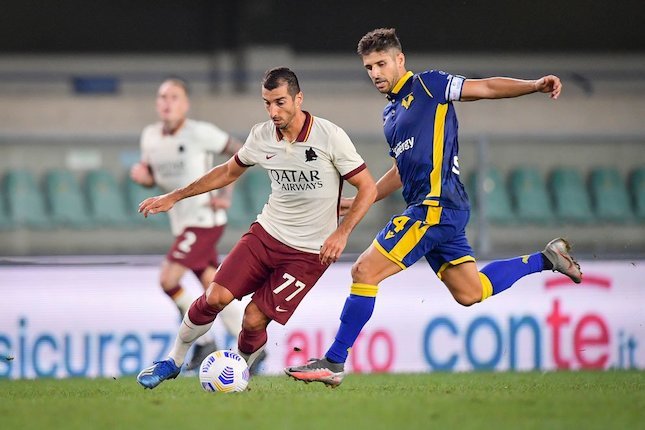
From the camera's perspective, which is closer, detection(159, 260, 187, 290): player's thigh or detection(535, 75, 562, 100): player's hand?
detection(535, 75, 562, 100): player's hand

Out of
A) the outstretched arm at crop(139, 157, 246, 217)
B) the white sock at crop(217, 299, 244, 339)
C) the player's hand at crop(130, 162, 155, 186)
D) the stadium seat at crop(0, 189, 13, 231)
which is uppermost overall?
the player's hand at crop(130, 162, 155, 186)

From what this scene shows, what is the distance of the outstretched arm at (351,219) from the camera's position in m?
7.18

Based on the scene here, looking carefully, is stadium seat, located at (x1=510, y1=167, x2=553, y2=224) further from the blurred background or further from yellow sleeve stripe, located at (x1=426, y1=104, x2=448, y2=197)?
yellow sleeve stripe, located at (x1=426, y1=104, x2=448, y2=197)

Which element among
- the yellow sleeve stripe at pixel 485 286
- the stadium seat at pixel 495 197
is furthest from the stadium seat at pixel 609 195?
the yellow sleeve stripe at pixel 485 286

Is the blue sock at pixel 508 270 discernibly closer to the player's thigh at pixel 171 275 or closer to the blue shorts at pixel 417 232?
the blue shorts at pixel 417 232

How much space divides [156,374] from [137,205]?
416cm

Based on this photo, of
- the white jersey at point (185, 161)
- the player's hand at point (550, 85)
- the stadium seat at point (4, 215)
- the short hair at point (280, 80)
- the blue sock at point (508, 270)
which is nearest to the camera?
the player's hand at point (550, 85)

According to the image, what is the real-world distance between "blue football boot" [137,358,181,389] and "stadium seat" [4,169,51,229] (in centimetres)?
392

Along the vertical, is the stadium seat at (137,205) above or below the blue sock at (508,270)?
above

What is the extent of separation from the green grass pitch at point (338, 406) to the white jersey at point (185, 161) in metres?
2.03

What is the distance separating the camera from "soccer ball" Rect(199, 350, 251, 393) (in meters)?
7.42

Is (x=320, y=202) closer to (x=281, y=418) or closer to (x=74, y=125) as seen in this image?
(x=281, y=418)

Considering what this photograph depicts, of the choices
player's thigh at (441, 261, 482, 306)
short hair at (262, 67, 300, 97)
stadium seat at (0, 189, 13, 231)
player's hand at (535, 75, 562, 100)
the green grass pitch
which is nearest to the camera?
the green grass pitch

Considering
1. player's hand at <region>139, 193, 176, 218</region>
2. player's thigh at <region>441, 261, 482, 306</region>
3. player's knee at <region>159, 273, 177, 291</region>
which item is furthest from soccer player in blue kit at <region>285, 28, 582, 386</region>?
player's knee at <region>159, 273, 177, 291</region>
